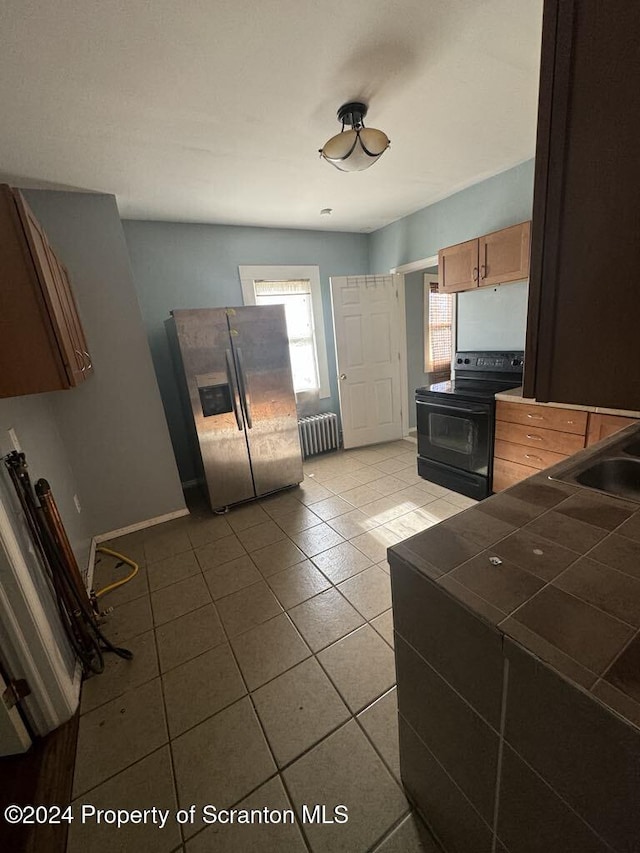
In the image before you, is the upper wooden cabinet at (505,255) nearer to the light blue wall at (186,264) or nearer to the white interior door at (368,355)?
the white interior door at (368,355)

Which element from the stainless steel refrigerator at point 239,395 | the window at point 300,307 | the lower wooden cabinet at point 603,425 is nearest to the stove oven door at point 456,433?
the lower wooden cabinet at point 603,425

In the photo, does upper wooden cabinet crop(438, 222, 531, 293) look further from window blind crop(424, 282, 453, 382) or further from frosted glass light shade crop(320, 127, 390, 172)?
window blind crop(424, 282, 453, 382)

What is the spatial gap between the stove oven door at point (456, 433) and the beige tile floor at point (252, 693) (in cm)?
52

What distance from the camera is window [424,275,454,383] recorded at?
4730mm

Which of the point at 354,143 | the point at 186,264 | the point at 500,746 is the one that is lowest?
the point at 500,746

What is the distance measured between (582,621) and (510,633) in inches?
5.6

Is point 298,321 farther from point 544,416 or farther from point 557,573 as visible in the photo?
point 557,573

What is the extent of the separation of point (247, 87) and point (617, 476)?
A: 7.61 ft

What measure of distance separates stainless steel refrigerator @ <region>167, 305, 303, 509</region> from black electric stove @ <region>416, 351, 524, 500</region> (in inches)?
50.5

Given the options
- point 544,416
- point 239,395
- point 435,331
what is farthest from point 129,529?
point 435,331

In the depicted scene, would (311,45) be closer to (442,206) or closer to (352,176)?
(352,176)

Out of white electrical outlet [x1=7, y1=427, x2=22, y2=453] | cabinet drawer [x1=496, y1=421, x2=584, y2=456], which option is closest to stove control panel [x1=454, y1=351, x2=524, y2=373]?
cabinet drawer [x1=496, y1=421, x2=584, y2=456]

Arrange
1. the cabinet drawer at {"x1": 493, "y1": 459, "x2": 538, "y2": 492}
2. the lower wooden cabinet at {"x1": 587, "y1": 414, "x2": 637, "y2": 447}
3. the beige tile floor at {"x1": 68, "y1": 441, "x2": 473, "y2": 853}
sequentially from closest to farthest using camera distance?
1. the beige tile floor at {"x1": 68, "y1": 441, "x2": 473, "y2": 853}
2. the lower wooden cabinet at {"x1": 587, "y1": 414, "x2": 637, "y2": 447}
3. the cabinet drawer at {"x1": 493, "y1": 459, "x2": 538, "y2": 492}

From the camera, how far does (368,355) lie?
4152mm
